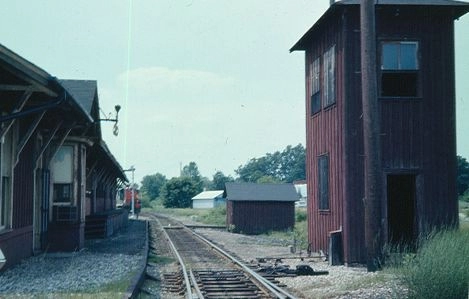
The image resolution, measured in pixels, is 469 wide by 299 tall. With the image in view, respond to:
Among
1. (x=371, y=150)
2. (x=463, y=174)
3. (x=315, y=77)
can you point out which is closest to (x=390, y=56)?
(x=315, y=77)

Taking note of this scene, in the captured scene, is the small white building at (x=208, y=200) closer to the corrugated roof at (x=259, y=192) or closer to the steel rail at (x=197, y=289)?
the corrugated roof at (x=259, y=192)

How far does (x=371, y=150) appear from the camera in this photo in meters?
12.6

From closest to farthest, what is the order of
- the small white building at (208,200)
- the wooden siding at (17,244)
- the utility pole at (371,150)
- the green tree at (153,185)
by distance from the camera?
the utility pole at (371,150) < the wooden siding at (17,244) < the small white building at (208,200) < the green tree at (153,185)

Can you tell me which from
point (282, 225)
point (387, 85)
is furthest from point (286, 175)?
point (387, 85)

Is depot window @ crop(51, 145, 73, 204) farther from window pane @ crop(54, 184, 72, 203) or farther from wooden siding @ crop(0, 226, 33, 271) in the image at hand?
wooden siding @ crop(0, 226, 33, 271)

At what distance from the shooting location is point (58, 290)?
10539 millimetres

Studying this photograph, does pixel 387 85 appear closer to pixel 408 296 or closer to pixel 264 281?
pixel 264 281

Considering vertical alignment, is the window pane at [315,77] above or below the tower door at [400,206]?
above

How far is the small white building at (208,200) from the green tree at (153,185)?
68140 mm

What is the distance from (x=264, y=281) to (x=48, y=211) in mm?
8398

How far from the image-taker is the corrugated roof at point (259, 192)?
3897 centimetres

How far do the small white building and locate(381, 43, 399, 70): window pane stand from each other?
86279mm

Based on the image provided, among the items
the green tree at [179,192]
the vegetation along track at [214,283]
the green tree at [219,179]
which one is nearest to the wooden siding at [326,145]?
the vegetation along track at [214,283]

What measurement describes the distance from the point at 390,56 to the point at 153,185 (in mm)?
170144
